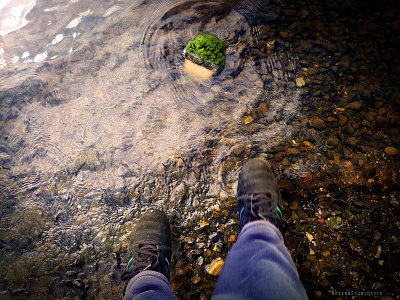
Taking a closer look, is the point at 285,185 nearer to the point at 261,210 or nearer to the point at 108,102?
the point at 261,210

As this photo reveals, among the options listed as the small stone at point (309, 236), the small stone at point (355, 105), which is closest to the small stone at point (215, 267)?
the small stone at point (309, 236)

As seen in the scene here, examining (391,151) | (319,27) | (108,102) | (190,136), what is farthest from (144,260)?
(319,27)

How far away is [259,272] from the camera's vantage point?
1.33 meters

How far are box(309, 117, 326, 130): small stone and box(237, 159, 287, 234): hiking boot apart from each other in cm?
80

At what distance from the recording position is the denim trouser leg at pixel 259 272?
125 centimetres

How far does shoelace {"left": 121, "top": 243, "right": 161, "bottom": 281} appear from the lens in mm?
1863

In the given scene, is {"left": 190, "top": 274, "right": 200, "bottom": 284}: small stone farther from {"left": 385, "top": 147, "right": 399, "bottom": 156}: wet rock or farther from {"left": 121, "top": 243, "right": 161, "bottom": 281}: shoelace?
{"left": 385, "top": 147, "right": 399, "bottom": 156}: wet rock

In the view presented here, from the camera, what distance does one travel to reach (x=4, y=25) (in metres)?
3.30

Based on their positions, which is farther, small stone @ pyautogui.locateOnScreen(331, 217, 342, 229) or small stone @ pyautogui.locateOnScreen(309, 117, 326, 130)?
small stone @ pyautogui.locateOnScreen(309, 117, 326, 130)

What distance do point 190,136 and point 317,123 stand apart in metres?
1.46

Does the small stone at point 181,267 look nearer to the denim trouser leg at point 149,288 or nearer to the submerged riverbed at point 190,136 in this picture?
the submerged riverbed at point 190,136

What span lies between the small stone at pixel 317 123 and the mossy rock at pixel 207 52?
128 centimetres

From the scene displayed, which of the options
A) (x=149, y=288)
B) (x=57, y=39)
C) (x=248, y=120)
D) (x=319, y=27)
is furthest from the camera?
(x=57, y=39)

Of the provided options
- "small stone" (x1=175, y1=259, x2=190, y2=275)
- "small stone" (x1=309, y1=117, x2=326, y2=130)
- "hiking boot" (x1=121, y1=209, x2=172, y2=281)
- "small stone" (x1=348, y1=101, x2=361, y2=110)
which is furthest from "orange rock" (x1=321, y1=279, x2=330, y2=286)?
"small stone" (x1=348, y1=101, x2=361, y2=110)
